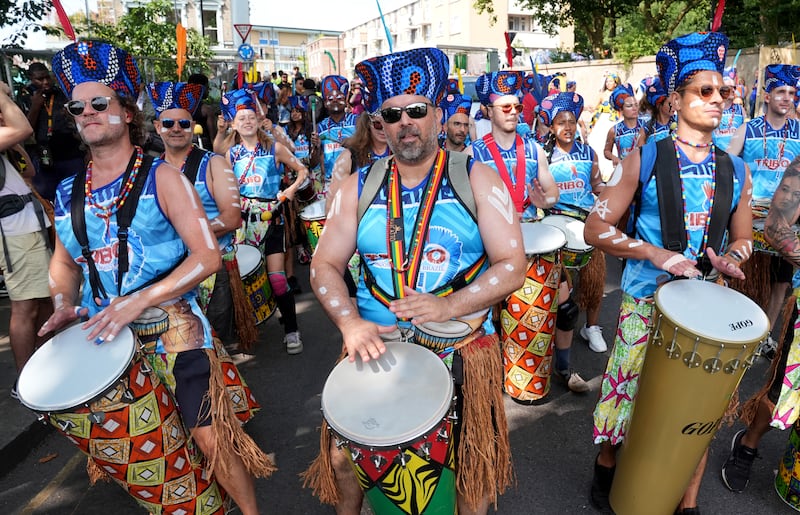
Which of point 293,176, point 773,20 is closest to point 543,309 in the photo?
point 293,176

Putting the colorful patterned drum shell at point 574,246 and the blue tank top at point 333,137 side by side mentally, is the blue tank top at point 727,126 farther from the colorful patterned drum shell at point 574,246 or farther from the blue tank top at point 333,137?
the blue tank top at point 333,137

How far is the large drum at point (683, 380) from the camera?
2074 millimetres

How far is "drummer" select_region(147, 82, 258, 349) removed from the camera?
367 centimetres

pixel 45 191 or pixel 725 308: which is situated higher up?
pixel 725 308

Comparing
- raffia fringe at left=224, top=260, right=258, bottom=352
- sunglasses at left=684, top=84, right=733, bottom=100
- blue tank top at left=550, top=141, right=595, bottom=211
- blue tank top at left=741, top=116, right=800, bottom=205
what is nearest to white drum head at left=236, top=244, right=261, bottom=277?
raffia fringe at left=224, top=260, right=258, bottom=352

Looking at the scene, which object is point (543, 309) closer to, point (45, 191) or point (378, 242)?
point (378, 242)

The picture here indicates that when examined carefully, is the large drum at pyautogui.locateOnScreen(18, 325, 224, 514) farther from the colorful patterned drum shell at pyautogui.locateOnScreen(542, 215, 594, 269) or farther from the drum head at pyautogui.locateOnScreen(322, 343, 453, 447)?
the colorful patterned drum shell at pyautogui.locateOnScreen(542, 215, 594, 269)

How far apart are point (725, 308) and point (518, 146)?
2.09 metres

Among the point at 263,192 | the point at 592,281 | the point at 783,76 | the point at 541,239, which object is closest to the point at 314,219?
the point at 263,192

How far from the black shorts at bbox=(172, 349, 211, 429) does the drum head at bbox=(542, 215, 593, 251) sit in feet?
8.18

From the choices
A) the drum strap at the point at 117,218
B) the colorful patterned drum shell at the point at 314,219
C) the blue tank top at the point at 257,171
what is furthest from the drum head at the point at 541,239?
the blue tank top at the point at 257,171

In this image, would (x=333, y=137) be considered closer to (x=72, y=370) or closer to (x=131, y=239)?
(x=131, y=239)

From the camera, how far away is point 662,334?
2.20m

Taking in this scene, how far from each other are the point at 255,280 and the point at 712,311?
121 inches
